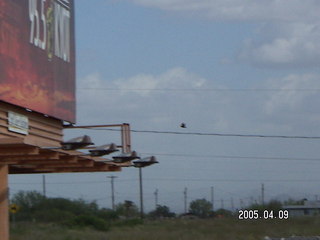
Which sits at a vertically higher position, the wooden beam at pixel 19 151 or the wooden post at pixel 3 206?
the wooden beam at pixel 19 151

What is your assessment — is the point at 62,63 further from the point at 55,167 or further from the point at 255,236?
the point at 255,236

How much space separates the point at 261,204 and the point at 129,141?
46.6 meters

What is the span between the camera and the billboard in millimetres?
18109

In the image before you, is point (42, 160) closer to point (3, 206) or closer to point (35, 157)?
point (35, 157)

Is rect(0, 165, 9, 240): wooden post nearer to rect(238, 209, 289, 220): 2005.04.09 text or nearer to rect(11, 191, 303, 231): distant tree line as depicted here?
rect(238, 209, 289, 220): 2005.04.09 text

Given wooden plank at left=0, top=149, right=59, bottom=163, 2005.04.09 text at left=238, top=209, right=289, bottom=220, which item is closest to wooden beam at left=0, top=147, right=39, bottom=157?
wooden plank at left=0, top=149, right=59, bottom=163

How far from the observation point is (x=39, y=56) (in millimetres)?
19844

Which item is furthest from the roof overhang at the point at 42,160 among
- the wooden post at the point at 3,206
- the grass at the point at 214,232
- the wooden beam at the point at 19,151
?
the grass at the point at 214,232

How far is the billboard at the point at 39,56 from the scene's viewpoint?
18.1m

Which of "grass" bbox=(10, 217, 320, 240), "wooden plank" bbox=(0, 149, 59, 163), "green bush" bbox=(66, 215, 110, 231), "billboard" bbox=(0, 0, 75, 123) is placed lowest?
"grass" bbox=(10, 217, 320, 240)

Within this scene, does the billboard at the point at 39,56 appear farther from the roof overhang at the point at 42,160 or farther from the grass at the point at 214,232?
the grass at the point at 214,232

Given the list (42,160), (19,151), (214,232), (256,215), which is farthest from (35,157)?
(256,215)

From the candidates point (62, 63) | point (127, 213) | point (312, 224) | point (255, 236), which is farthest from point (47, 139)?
point (127, 213)

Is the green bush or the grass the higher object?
the green bush
